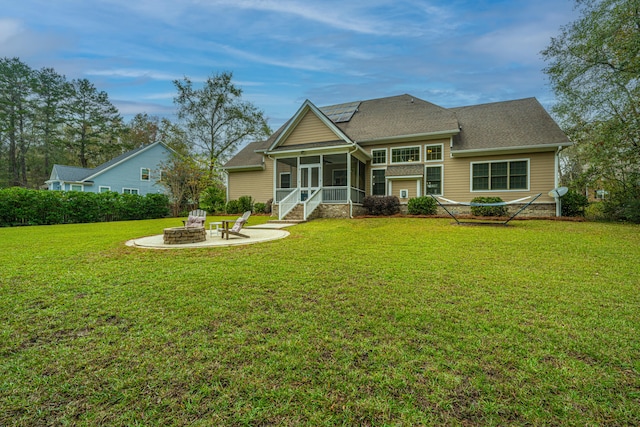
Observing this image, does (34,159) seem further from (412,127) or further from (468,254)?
(468,254)

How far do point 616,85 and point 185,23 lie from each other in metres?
18.7

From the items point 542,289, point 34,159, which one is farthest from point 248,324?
point 34,159

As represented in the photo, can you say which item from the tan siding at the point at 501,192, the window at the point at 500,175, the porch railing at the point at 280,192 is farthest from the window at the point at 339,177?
the window at the point at 500,175

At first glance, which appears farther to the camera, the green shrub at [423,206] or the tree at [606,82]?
the green shrub at [423,206]

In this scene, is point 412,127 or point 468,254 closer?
point 468,254

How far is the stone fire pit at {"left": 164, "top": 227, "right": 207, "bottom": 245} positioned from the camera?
7.71m

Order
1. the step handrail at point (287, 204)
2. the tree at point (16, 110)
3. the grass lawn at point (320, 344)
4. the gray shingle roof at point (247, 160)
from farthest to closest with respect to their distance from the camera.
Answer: the tree at point (16, 110)
the gray shingle roof at point (247, 160)
the step handrail at point (287, 204)
the grass lawn at point (320, 344)

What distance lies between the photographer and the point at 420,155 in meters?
16.2

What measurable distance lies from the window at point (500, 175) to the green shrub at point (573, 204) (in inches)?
68.6

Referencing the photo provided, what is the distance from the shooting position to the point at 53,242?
26.3 ft

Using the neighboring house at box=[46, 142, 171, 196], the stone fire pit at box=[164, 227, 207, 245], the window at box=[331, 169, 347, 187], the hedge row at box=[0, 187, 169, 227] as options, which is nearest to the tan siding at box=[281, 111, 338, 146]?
the window at box=[331, 169, 347, 187]

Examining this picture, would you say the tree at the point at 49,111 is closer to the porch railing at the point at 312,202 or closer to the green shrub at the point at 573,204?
the porch railing at the point at 312,202

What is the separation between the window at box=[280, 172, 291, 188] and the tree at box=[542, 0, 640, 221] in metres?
15.1

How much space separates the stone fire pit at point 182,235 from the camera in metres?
7.71
